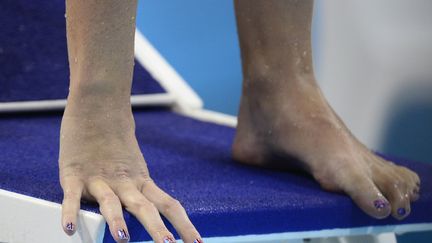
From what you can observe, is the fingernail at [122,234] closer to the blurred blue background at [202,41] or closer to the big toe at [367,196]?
the big toe at [367,196]

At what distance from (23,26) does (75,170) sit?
79 centimetres

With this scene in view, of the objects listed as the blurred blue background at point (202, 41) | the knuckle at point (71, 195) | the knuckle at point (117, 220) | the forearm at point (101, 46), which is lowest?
the blurred blue background at point (202, 41)

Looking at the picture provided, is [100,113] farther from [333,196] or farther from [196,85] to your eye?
[196,85]

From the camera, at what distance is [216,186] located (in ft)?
3.31

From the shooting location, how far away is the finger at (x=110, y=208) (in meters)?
0.78

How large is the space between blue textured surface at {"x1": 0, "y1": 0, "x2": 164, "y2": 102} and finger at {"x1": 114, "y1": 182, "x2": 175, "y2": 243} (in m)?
0.66

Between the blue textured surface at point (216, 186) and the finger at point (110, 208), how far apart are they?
0.06ft

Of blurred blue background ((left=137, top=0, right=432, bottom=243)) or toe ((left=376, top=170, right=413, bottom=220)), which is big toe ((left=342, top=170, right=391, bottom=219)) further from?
blurred blue background ((left=137, top=0, right=432, bottom=243))

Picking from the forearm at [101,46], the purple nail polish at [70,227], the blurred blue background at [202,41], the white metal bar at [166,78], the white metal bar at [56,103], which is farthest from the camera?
the blurred blue background at [202,41]

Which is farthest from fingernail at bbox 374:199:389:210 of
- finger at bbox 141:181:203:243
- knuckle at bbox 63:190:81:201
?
knuckle at bbox 63:190:81:201

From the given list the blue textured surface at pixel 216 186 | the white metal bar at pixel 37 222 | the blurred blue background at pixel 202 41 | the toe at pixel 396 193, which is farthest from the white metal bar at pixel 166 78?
the white metal bar at pixel 37 222

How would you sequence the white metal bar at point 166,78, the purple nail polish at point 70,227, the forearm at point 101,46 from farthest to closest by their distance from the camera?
1. the white metal bar at point 166,78
2. the forearm at point 101,46
3. the purple nail polish at point 70,227

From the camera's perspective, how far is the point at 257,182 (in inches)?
41.9

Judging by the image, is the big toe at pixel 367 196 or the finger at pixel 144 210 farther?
the big toe at pixel 367 196
